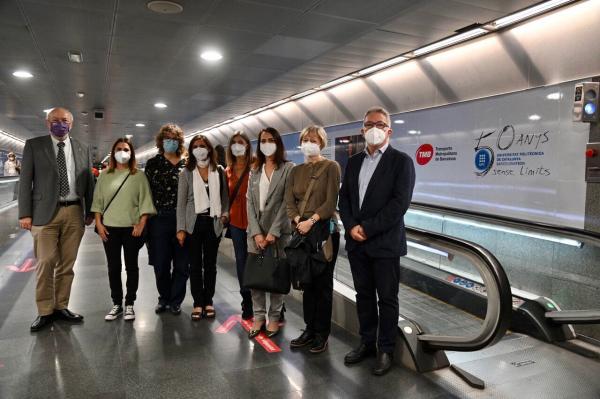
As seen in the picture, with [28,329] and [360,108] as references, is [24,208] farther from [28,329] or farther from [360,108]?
[360,108]

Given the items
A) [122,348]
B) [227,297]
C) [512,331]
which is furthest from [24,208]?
[512,331]

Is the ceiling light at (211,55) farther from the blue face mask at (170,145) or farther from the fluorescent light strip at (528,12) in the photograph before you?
the fluorescent light strip at (528,12)

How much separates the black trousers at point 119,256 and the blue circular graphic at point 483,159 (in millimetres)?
4996

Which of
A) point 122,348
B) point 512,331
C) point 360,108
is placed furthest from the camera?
point 360,108

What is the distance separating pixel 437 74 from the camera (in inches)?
288

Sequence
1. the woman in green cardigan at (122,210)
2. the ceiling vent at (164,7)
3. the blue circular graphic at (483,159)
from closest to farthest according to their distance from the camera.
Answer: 1. the woman in green cardigan at (122,210)
2. the ceiling vent at (164,7)
3. the blue circular graphic at (483,159)

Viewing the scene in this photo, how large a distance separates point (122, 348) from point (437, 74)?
6321mm

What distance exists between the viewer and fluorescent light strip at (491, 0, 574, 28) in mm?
5116

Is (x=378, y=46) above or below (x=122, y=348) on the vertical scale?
above

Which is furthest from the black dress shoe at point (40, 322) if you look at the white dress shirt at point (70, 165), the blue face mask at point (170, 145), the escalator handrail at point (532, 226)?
the escalator handrail at point (532, 226)

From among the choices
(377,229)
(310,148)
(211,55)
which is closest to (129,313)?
(310,148)

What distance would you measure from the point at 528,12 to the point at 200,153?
4.43 metres

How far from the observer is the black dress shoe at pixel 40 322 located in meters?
3.71

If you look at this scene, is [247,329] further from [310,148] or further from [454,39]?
[454,39]
